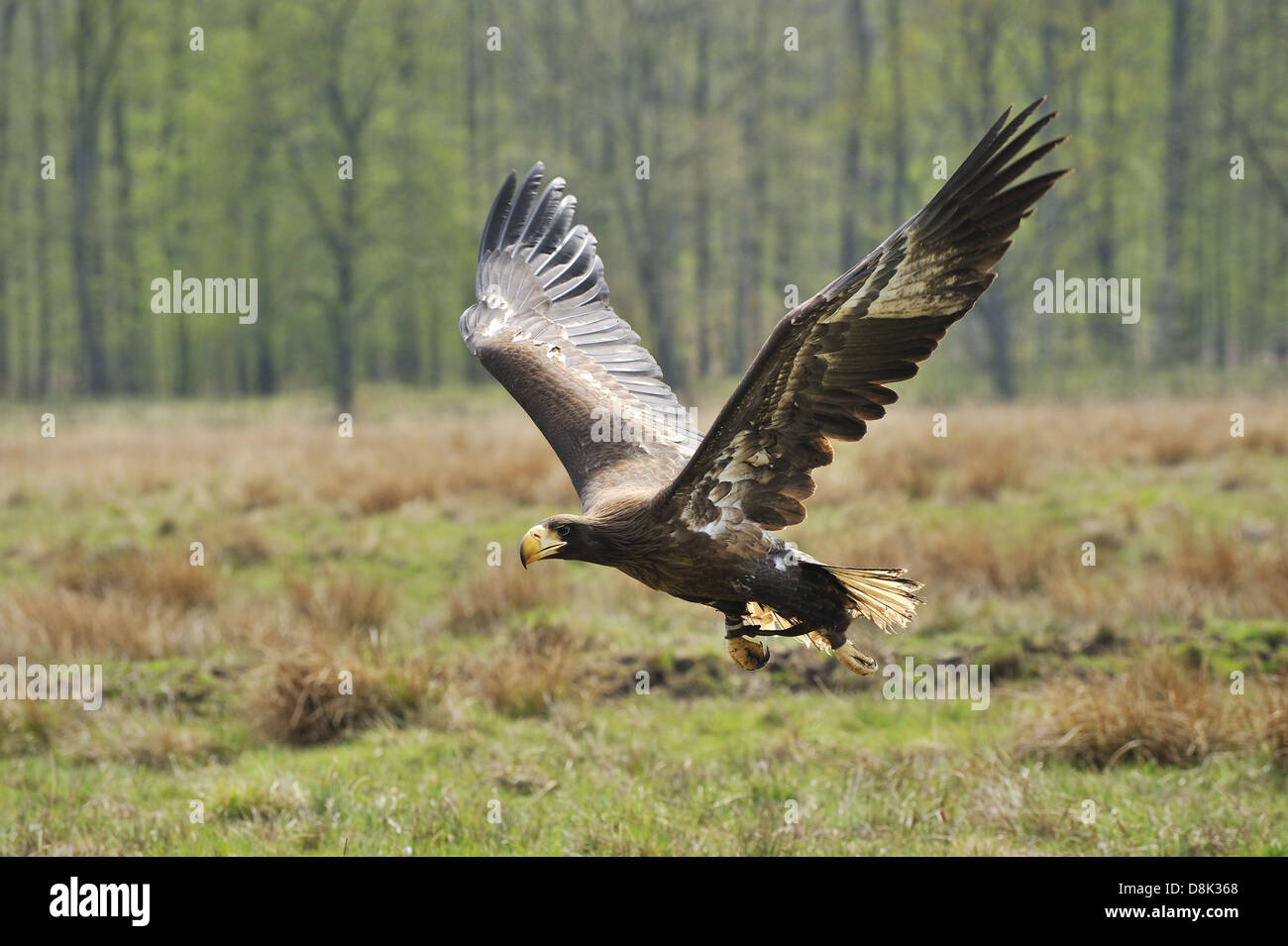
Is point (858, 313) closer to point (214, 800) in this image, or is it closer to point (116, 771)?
point (214, 800)

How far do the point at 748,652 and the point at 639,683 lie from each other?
3.68 m

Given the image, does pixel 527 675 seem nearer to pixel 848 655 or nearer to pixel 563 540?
pixel 848 655

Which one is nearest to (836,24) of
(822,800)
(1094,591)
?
(1094,591)

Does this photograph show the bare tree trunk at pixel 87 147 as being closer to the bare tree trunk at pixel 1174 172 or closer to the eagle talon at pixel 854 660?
the bare tree trunk at pixel 1174 172

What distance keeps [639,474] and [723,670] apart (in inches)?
139

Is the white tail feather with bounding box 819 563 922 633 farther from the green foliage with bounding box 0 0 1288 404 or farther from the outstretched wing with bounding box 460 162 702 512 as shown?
the green foliage with bounding box 0 0 1288 404

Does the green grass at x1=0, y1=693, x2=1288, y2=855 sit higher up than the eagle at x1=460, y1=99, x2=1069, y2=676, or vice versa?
the eagle at x1=460, y1=99, x2=1069, y2=676

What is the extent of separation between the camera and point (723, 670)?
7879mm

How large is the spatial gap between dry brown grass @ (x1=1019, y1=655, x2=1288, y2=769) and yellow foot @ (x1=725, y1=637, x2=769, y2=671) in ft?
9.64

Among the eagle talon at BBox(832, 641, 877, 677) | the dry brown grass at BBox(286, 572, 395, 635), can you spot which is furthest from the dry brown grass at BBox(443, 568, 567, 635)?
the eagle talon at BBox(832, 641, 877, 677)

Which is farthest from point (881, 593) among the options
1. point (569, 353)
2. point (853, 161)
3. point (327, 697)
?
point (853, 161)

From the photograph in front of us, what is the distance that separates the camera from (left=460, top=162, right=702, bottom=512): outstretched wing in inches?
193

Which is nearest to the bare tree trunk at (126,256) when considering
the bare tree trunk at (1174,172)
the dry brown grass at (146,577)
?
the dry brown grass at (146,577)

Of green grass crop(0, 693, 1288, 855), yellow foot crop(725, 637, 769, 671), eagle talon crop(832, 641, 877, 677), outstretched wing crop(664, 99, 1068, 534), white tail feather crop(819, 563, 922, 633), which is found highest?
outstretched wing crop(664, 99, 1068, 534)
